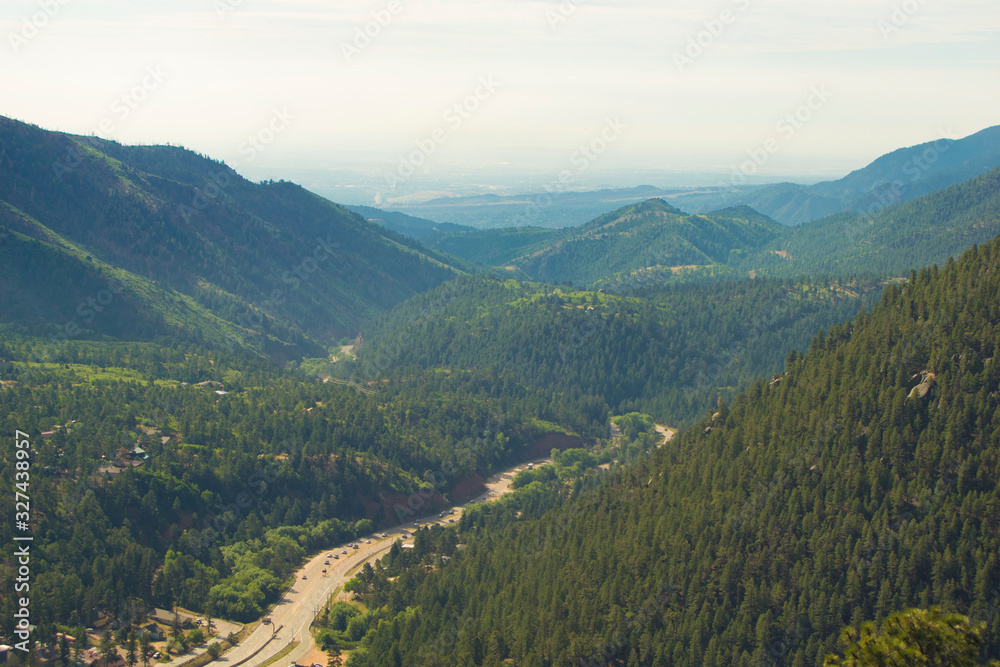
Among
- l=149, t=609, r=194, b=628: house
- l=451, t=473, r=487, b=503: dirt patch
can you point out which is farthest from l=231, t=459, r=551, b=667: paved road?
l=451, t=473, r=487, b=503: dirt patch

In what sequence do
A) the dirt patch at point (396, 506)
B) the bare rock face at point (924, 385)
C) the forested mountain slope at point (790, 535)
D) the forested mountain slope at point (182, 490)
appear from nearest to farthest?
the forested mountain slope at point (790, 535) < the bare rock face at point (924, 385) < the forested mountain slope at point (182, 490) < the dirt patch at point (396, 506)

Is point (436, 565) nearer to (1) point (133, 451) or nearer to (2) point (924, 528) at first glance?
(1) point (133, 451)

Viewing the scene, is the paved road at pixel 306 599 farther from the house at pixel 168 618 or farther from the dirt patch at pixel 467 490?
the dirt patch at pixel 467 490

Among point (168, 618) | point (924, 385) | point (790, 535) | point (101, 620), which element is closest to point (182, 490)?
point (168, 618)

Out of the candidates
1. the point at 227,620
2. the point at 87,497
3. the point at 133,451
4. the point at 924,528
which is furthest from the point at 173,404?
the point at 924,528

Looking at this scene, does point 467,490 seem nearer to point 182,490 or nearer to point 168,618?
point 182,490

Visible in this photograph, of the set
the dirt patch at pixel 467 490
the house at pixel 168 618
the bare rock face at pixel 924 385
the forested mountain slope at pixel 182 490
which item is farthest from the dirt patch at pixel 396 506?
the bare rock face at pixel 924 385
